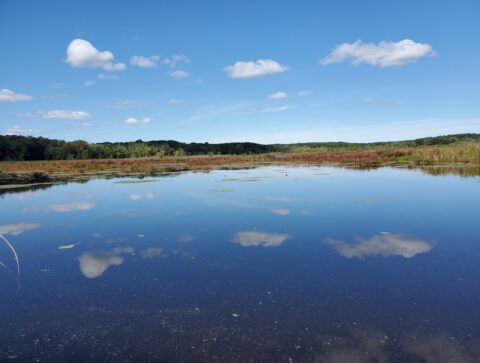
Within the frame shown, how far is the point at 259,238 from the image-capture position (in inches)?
257

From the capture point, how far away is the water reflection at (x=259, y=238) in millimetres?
6152

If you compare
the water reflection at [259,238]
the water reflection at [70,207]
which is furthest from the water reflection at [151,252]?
the water reflection at [70,207]

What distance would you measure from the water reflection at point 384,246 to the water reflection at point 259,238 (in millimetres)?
851

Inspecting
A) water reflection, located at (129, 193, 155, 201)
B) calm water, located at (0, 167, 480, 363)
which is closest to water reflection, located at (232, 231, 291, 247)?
calm water, located at (0, 167, 480, 363)

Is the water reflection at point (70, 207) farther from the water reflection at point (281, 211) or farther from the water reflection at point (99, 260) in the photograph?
the water reflection at point (281, 211)

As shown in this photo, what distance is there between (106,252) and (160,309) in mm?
2559

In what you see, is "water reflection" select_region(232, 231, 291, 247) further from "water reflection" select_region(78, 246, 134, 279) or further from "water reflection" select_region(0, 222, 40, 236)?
"water reflection" select_region(0, 222, 40, 236)

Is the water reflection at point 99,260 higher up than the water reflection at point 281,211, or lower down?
lower down

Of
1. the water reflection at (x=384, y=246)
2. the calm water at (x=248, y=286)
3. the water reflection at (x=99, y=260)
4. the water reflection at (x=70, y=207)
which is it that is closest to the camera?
the calm water at (x=248, y=286)

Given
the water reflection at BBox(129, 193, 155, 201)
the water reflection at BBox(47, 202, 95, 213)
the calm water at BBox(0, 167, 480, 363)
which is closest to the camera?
the calm water at BBox(0, 167, 480, 363)

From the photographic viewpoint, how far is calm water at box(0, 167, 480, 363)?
309 cm

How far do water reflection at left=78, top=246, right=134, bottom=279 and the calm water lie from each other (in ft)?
0.12

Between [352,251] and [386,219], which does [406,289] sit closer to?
[352,251]

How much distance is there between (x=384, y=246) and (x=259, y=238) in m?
2.12
